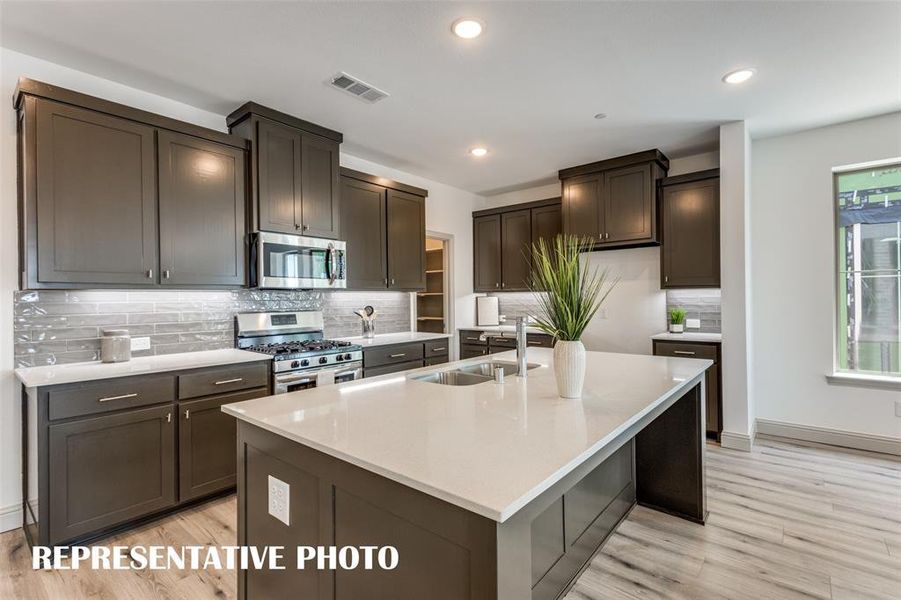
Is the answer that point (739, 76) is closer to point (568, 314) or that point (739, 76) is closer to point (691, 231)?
point (691, 231)

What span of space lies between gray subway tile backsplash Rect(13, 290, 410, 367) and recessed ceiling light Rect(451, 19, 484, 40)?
2.46 meters

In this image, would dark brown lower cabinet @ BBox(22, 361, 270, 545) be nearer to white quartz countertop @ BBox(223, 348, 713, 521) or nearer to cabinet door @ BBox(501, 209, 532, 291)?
white quartz countertop @ BBox(223, 348, 713, 521)

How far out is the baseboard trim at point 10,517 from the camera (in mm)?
2430

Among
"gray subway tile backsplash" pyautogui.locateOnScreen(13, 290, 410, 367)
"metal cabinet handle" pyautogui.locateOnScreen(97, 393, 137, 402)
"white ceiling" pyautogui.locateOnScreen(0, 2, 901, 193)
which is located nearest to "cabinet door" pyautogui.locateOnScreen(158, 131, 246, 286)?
"gray subway tile backsplash" pyautogui.locateOnScreen(13, 290, 410, 367)

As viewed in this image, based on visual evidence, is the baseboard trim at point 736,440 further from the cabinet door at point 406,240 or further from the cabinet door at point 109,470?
the cabinet door at point 109,470

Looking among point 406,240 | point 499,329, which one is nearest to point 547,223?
point 499,329

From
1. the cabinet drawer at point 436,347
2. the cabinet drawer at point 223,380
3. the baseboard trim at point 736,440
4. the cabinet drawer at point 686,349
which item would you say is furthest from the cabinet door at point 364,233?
the baseboard trim at point 736,440

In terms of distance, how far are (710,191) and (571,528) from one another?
3.46 metres

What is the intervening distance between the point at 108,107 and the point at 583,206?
404cm

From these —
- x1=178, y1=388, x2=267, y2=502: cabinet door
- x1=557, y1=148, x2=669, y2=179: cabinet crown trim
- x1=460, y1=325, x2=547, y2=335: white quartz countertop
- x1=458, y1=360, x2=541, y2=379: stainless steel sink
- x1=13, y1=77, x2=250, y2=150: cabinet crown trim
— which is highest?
x1=557, y1=148, x2=669, y2=179: cabinet crown trim

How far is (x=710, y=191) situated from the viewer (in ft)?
13.3

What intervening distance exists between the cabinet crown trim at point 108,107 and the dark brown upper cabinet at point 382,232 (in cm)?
114

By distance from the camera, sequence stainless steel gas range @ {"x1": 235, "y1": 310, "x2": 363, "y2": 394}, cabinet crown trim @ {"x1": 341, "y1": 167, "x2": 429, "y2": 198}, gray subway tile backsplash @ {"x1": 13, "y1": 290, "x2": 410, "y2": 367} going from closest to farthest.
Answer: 1. gray subway tile backsplash @ {"x1": 13, "y1": 290, "x2": 410, "y2": 367}
2. stainless steel gas range @ {"x1": 235, "y1": 310, "x2": 363, "y2": 394}
3. cabinet crown trim @ {"x1": 341, "y1": 167, "x2": 429, "y2": 198}

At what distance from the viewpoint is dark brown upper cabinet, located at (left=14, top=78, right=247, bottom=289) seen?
2.35m
